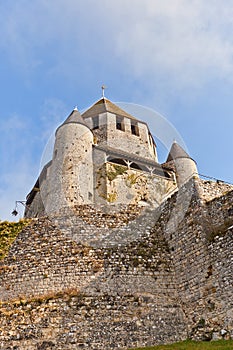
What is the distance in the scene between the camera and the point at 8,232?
15.0 metres

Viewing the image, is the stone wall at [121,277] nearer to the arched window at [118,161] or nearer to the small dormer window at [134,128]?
the arched window at [118,161]

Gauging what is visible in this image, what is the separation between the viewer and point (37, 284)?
13.1m

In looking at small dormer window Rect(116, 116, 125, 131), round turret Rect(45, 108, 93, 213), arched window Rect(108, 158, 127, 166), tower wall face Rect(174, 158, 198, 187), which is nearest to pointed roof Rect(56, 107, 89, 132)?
round turret Rect(45, 108, 93, 213)

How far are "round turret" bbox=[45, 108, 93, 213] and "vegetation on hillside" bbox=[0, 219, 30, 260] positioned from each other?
935cm

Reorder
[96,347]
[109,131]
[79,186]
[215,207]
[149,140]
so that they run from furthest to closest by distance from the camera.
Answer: [149,140] → [109,131] → [79,186] → [215,207] → [96,347]

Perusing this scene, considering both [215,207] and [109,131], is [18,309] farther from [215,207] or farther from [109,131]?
[109,131]

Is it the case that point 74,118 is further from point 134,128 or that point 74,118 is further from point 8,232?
point 8,232

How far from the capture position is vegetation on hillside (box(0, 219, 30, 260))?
1449 cm

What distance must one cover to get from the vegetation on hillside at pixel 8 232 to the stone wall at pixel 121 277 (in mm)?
249

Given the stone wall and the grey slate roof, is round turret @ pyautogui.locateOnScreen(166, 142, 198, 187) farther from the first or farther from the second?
the stone wall

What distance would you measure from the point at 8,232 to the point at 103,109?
25.3 meters

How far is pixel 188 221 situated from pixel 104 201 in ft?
46.6

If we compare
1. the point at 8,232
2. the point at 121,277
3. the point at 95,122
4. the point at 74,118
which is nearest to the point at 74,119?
the point at 74,118

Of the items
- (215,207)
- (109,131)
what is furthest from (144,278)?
(109,131)
